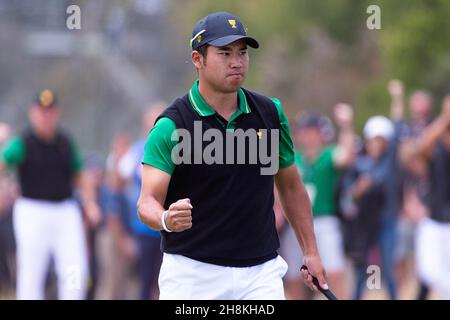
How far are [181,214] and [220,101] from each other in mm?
900

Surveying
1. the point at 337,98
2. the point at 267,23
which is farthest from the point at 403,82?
the point at 267,23

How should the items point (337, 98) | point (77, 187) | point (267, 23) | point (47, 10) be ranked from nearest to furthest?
point (77, 187) → point (337, 98) → point (267, 23) → point (47, 10)

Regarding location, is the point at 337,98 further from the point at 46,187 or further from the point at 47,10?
the point at 46,187

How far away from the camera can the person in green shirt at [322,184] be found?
43.9ft

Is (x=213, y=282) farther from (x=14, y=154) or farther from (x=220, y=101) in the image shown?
(x=14, y=154)

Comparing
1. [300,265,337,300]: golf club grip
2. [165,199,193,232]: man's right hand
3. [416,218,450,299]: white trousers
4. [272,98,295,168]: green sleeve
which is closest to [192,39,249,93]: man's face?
[272,98,295,168]: green sleeve

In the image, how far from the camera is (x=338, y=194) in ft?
45.7

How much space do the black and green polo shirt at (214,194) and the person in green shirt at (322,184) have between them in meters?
6.74

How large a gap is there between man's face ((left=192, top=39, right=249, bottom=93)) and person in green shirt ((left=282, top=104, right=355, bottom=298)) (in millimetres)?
6844

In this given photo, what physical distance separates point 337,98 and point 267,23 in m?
4.37

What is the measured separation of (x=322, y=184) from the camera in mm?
13578

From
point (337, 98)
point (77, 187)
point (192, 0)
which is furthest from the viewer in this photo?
point (192, 0)

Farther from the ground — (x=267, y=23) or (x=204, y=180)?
(x=267, y=23)

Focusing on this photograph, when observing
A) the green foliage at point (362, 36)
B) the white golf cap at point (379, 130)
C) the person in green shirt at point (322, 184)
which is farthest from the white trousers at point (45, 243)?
the green foliage at point (362, 36)
